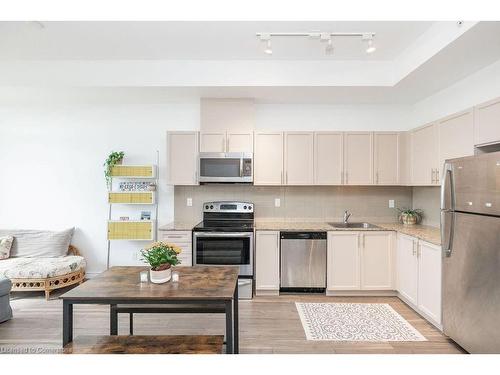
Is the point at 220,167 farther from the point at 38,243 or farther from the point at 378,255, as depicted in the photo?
the point at 38,243

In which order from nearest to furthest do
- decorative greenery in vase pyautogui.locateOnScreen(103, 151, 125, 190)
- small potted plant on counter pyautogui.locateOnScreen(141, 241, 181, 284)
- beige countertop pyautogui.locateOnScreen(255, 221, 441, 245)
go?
small potted plant on counter pyautogui.locateOnScreen(141, 241, 181, 284) → beige countertop pyautogui.locateOnScreen(255, 221, 441, 245) → decorative greenery in vase pyautogui.locateOnScreen(103, 151, 125, 190)

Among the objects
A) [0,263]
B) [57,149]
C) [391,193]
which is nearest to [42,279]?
[0,263]

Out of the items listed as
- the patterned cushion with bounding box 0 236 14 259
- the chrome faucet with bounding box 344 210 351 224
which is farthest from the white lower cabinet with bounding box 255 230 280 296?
the patterned cushion with bounding box 0 236 14 259

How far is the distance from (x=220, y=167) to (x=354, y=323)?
91.4 inches

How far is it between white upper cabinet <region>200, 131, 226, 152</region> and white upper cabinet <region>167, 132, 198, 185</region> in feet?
0.31

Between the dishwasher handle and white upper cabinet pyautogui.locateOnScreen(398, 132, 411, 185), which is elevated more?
white upper cabinet pyautogui.locateOnScreen(398, 132, 411, 185)

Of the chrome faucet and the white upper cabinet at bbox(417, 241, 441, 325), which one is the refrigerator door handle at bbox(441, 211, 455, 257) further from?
the chrome faucet

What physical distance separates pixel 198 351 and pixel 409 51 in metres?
3.37

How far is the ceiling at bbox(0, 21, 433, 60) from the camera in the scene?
2.68 metres

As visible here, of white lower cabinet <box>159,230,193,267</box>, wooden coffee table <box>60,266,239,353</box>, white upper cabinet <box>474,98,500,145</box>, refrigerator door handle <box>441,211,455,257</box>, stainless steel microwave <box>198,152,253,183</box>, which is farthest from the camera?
stainless steel microwave <box>198,152,253,183</box>

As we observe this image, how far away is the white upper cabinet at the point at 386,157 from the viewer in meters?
3.85

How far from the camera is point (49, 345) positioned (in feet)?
8.13

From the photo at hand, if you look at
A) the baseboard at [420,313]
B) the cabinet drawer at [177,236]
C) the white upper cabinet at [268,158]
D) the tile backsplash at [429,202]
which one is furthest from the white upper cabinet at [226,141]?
the baseboard at [420,313]

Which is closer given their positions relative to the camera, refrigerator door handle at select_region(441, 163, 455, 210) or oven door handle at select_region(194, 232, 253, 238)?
refrigerator door handle at select_region(441, 163, 455, 210)
